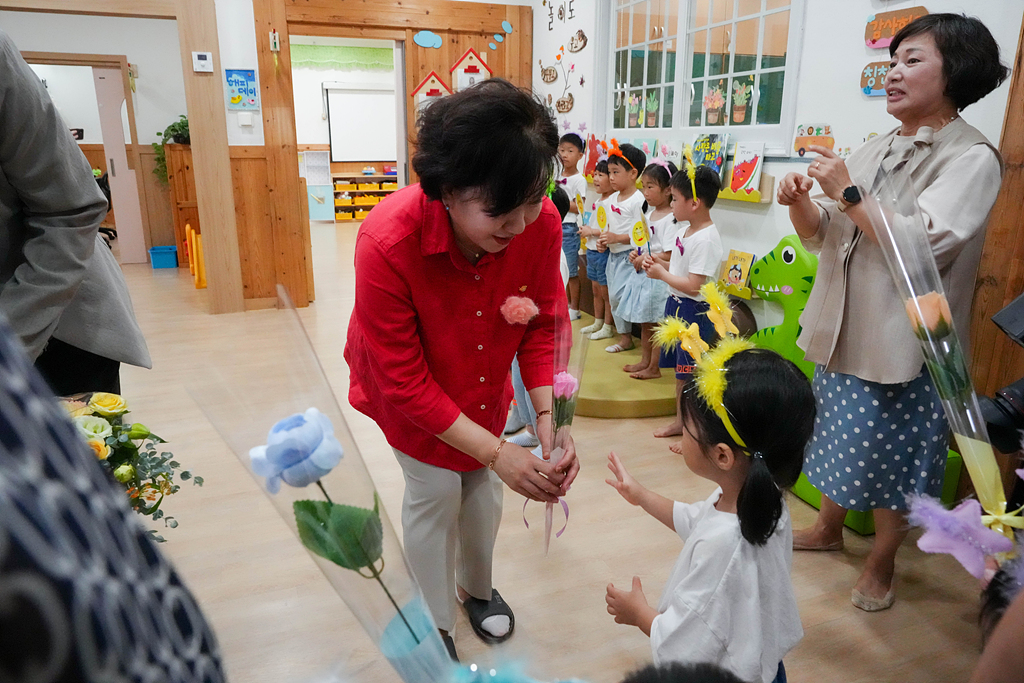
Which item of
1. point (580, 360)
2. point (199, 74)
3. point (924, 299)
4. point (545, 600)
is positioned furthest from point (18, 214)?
point (199, 74)

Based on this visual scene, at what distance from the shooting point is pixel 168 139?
24.5 feet

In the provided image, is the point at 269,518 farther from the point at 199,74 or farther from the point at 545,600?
the point at 199,74

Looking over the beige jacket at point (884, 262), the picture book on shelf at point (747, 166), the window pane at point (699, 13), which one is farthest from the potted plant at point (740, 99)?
the beige jacket at point (884, 262)

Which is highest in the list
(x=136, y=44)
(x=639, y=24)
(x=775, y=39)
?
(x=136, y=44)

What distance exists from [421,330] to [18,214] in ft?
2.75

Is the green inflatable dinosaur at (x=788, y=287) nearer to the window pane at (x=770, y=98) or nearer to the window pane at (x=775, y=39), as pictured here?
the window pane at (x=770, y=98)

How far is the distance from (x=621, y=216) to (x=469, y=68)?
2789 millimetres

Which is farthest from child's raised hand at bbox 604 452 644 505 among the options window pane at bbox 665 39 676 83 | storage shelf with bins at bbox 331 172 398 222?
storage shelf with bins at bbox 331 172 398 222

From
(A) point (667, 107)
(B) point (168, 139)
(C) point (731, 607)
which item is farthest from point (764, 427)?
(B) point (168, 139)

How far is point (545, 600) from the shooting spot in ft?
6.76

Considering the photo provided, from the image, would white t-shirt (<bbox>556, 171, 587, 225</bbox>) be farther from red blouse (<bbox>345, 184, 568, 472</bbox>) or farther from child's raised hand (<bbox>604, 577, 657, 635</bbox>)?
child's raised hand (<bbox>604, 577, 657, 635</bbox>)

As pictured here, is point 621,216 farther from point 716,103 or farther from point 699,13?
point 699,13

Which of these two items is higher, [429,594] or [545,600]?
[429,594]

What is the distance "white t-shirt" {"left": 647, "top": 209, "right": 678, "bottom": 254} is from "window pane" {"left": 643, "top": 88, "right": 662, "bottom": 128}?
1114 mm
